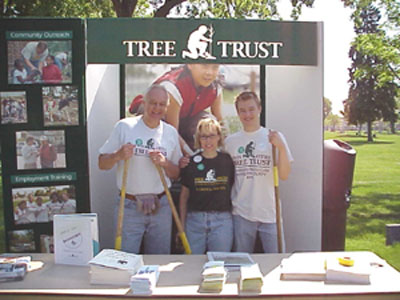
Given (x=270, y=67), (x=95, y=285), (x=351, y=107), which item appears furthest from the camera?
(x=351, y=107)

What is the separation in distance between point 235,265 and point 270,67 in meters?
2.08

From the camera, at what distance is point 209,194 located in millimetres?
3016

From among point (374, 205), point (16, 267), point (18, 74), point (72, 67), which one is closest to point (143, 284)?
point (16, 267)

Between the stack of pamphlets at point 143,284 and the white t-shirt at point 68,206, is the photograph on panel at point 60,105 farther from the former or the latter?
the stack of pamphlets at point 143,284

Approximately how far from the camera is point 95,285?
222 centimetres

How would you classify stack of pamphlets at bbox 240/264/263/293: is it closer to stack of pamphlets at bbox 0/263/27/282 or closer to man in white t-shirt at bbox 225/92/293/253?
man in white t-shirt at bbox 225/92/293/253

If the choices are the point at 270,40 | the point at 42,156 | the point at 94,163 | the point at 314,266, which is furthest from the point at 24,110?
the point at 314,266

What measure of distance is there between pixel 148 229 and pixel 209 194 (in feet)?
1.77

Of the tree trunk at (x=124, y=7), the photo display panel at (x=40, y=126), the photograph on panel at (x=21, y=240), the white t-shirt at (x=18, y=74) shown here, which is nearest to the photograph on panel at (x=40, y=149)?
the photo display panel at (x=40, y=126)

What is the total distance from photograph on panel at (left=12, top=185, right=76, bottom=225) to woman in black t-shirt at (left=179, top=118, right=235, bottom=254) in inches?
38.1

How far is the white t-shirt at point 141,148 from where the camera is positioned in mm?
3090

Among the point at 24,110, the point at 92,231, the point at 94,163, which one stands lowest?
the point at 92,231

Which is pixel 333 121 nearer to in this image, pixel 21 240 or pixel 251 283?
pixel 21 240

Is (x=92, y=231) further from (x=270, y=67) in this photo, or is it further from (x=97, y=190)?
(x=270, y=67)
